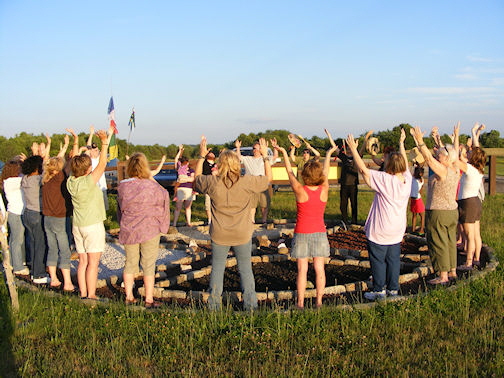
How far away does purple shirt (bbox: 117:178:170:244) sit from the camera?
5.88 meters

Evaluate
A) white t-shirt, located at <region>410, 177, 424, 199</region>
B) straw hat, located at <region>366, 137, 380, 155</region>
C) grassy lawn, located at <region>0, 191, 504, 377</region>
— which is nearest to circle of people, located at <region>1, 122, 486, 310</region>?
grassy lawn, located at <region>0, 191, 504, 377</region>

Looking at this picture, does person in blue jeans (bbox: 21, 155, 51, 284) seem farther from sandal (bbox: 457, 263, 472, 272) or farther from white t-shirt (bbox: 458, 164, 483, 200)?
white t-shirt (bbox: 458, 164, 483, 200)

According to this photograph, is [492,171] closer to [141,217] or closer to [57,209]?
[141,217]

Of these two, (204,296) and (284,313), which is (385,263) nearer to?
(284,313)

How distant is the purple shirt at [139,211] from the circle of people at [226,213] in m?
0.01

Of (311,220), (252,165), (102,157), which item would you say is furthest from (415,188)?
(102,157)

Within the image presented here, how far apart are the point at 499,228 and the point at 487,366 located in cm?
686

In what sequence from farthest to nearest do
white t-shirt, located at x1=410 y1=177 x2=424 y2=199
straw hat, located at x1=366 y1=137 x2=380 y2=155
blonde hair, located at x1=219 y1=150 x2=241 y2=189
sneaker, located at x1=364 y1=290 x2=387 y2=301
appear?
straw hat, located at x1=366 y1=137 x2=380 y2=155 → white t-shirt, located at x1=410 y1=177 x2=424 y2=199 → sneaker, located at x1=364 y1=290 x2=387 y2=301 → blonde hair, located at x1=219 y1=150 x2=241 y2=189

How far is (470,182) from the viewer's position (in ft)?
24.7

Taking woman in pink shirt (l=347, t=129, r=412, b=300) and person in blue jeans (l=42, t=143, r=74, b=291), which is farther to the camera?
person in blue jeans (l=42, t=143, r=74, b=291)

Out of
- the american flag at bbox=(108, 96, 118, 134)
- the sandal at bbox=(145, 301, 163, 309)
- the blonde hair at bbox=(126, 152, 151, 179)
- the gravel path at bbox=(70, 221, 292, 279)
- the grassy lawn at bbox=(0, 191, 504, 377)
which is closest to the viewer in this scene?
the grassy lawn at bbox=(0, 191, 504, 377)

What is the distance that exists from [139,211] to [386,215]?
118 inches

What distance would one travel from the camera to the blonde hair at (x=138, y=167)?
19.4 feet

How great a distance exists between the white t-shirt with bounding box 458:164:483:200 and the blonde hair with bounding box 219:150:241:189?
392cm
